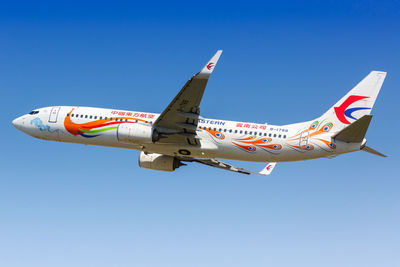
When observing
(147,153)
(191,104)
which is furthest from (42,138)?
(191,104)

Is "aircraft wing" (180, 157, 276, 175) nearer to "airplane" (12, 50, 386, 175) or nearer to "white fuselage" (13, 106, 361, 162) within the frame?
"airplane" (12, 50, 386, 175)

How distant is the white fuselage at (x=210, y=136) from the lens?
41125mm

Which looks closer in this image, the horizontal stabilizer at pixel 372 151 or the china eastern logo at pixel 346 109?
the horizontal stabilizer at pixel 372 151

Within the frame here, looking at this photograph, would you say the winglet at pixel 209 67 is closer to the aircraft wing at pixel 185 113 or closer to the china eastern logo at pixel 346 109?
the aircraft wing at pixel 185 113

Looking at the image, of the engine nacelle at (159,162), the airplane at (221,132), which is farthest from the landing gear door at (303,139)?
the engine nacelle at (159,162)

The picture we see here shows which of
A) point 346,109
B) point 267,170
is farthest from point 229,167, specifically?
point 346,109

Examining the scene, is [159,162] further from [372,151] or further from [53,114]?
[372,151]

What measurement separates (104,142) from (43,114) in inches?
266

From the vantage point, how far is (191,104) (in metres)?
38.9

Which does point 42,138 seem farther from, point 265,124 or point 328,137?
point 328,137

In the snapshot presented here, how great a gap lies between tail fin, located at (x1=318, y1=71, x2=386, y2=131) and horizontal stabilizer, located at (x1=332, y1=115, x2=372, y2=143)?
2.04m

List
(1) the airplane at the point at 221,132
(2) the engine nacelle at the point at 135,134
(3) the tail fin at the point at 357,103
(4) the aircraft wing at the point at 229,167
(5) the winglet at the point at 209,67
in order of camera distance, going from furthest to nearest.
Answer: (4) the aircraft wing at the point at 229,167, (2) the engine nacelle at the point at 135,134, (3) the tail fin at the point at 357,103, (1) the airplane at the point at 221,132, (5) the winglet at the point at 209,67

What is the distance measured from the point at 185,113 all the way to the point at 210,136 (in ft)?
14.3

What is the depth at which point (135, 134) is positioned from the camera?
137 ft
